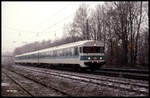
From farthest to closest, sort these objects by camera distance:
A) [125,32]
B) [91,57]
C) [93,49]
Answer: [125,32] → [93,49] → [91,57]

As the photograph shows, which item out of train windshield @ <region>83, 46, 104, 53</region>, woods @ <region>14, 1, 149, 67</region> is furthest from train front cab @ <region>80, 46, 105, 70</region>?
woods @ <region>14, 1, 149, 67</region>

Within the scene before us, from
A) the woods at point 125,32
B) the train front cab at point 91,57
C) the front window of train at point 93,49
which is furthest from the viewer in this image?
the woods at point 125,32

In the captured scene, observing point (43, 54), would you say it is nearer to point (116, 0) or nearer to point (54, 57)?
point (54, 57)

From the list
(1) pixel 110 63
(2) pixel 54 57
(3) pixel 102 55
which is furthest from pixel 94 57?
(1) pixel 110 63

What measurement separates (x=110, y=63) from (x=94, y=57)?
15.5 m

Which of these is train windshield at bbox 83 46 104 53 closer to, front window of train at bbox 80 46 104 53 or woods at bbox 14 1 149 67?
front window of train at bbox 80 46 104 53

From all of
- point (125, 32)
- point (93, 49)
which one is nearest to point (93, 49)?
point (93, 49)

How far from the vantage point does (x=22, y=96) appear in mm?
10570

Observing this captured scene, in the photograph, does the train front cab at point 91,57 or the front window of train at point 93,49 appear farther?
the front window of train at point 93,49

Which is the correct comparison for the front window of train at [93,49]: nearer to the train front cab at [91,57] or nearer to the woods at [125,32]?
the train front cab at [91,57]

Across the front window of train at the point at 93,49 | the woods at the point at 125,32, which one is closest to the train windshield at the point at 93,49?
the front window of train at the point at 93,49

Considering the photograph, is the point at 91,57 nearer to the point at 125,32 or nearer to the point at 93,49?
the point at 93,49

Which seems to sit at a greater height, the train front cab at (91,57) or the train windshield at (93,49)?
the train windshield at (93,49)

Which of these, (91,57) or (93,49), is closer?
(91,57)
